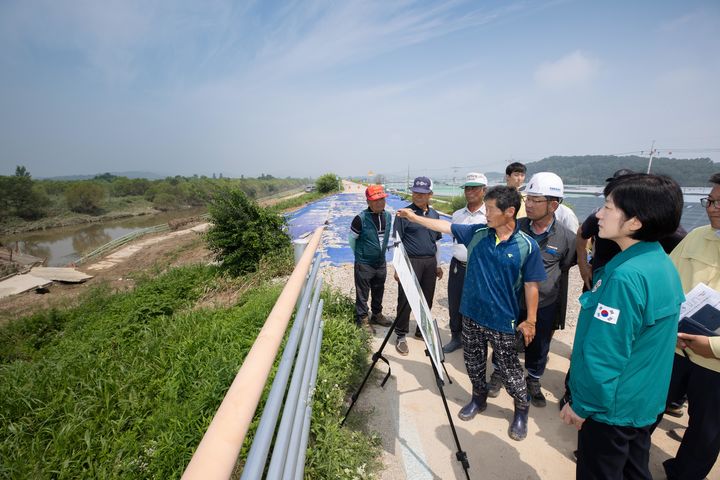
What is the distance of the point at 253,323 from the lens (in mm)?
3801

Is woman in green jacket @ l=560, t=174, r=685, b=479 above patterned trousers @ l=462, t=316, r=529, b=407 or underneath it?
above

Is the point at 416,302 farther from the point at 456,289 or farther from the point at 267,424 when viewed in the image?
the point at 456,289

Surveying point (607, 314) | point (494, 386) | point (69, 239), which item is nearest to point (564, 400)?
point (494, 386)

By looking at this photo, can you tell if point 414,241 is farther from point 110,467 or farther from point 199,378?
point 110,467

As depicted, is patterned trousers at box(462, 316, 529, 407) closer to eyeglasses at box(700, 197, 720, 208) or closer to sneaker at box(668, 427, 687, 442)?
sneaker at box(668, 427, 687, 442)

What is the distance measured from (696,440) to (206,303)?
22.4 feet

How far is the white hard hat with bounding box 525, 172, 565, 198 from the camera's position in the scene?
247 cm

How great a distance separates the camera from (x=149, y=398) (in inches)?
115

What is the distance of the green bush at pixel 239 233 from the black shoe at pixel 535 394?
19.1 ft

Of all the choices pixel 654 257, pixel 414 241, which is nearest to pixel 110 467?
pixel 414 241

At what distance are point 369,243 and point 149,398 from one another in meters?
2.76

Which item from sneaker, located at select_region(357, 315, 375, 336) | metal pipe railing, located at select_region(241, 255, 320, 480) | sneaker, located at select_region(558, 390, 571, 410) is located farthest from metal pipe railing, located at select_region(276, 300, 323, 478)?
sneaker, located at select_region(558, 390, 571, 410)

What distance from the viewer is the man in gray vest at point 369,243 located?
358cm

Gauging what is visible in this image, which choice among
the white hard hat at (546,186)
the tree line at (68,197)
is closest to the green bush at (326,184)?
the tree line at (68,197)
